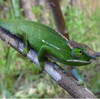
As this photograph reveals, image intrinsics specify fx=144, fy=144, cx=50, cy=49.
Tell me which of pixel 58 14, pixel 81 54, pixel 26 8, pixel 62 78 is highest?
pixel 26 8

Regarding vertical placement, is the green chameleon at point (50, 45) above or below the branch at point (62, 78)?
above

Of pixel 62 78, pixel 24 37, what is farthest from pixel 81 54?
pixel 24 37

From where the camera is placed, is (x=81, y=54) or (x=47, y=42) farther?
(x=47, y=42)

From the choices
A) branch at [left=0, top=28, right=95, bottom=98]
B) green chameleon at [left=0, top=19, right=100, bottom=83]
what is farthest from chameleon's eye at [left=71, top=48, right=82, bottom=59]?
branch at [left=0, top=28, right=95, bottom=98]

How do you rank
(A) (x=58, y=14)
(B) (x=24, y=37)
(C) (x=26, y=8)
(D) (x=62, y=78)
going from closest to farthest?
(D) (x=62, y=78) → (B) (x=24, y=37) → (A) (x=58, y=14) → (C) (x=26, y=8)

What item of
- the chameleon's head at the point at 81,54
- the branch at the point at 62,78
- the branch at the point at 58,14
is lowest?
the branch at the point at 62,78

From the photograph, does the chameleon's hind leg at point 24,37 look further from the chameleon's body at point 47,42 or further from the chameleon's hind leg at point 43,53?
the chameleon's hind leg at point 43,53

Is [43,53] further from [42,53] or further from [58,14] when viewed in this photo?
[58,14]

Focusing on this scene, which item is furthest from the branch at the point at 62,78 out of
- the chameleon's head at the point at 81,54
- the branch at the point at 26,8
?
the branch at the point at 26,8

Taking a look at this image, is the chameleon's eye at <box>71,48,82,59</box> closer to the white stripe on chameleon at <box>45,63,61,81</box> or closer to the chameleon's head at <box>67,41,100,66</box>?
the chameleon's head at <box>67,41,100,66</box>
